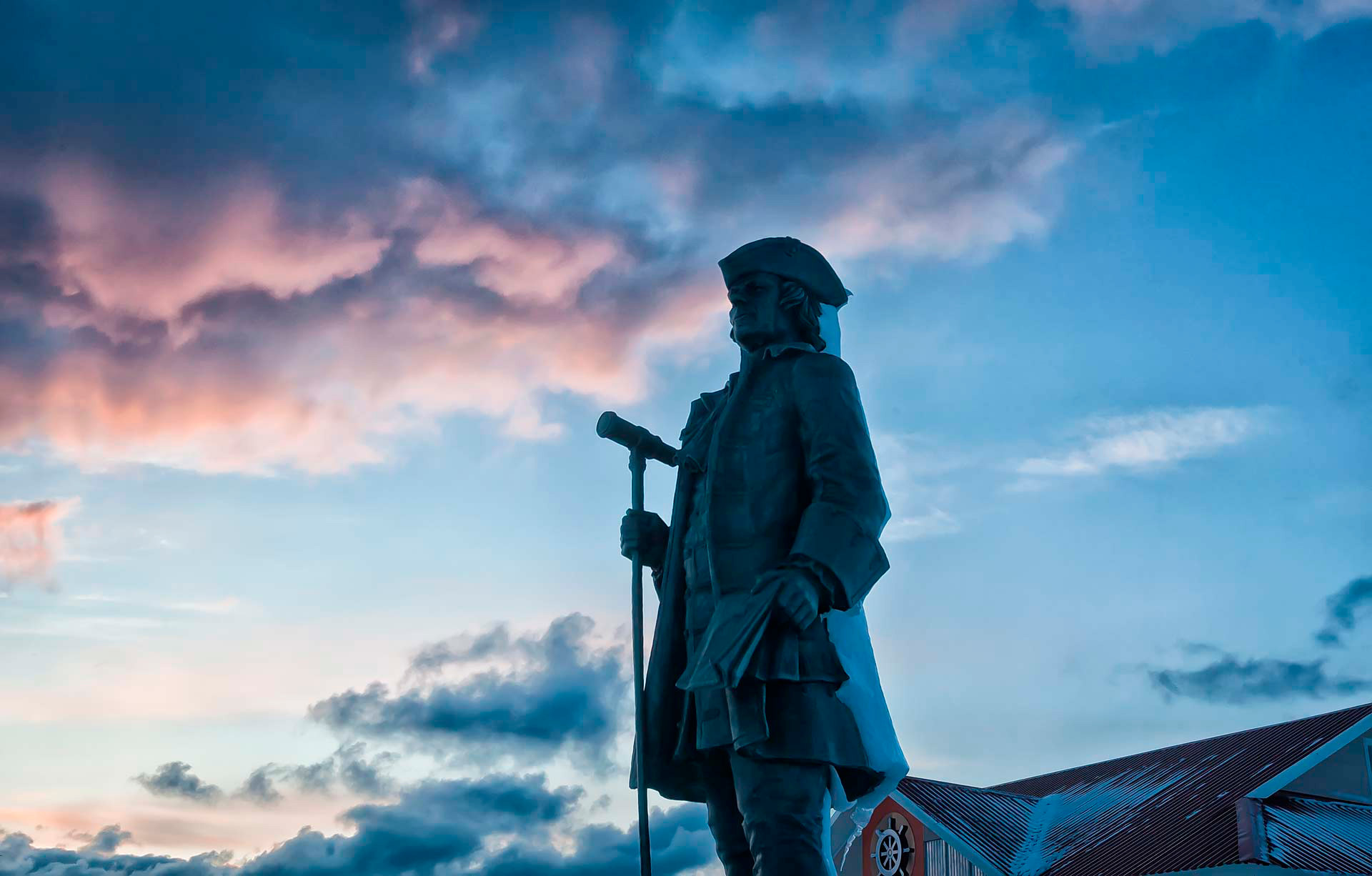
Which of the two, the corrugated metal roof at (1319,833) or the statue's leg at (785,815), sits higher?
the corrugated metal roof at (1319,833)

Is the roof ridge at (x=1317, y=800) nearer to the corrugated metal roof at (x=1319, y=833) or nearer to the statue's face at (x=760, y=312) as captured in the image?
the corrugated metal roof at (x=1319, y=833)

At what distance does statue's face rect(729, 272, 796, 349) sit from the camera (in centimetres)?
650

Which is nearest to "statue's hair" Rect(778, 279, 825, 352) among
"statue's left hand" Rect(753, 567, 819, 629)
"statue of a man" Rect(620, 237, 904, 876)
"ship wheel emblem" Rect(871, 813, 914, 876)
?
"statue of a man" Rect(620, 237, 904, 876)

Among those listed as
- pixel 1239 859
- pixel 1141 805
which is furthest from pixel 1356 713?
pixel 1239 859

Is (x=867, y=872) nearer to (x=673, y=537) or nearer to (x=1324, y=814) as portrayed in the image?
(x=1324, y=814)

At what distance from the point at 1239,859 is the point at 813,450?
1907cm

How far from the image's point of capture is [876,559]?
574 centimetres

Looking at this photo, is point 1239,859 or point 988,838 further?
point 988,838

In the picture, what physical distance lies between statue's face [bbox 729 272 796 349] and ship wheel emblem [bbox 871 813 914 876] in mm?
24785

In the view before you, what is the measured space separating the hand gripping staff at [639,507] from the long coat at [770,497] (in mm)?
49

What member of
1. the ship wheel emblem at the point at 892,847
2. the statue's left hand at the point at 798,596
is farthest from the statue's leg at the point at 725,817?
the ship wheel emblem at the point at 892,847

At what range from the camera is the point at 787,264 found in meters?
6.48

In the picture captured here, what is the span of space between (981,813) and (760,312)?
25.5 m

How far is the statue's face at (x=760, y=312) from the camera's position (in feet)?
21.3
